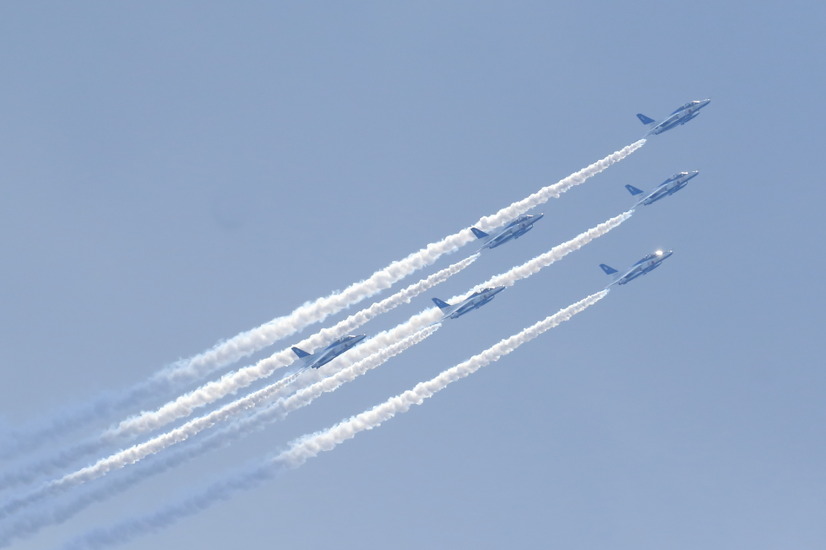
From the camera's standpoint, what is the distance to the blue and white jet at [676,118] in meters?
148

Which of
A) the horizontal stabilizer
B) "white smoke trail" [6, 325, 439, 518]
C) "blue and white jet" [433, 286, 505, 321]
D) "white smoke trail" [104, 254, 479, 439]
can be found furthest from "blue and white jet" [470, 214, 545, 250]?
"white smoke trail" [6, 325, 439, 518]

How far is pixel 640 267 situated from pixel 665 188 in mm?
11301

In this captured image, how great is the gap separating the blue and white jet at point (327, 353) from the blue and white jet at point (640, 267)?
3005cm

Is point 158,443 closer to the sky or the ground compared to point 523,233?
closer to the ground

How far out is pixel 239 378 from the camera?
117 m

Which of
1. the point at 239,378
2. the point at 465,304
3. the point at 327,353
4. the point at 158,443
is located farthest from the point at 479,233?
the point at 158,443

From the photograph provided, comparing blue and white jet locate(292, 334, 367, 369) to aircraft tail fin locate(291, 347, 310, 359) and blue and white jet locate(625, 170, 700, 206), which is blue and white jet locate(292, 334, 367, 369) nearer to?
aircraft tail fin locate(291, 347, 310, 359)

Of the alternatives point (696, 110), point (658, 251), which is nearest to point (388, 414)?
point (658, 251)

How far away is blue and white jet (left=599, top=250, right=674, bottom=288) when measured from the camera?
449 feet

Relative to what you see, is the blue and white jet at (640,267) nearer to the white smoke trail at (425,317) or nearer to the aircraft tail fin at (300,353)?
the white smoke trail at (425,317)

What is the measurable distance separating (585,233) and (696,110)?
966 inches

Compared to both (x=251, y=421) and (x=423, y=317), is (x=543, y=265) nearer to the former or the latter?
(x=423, y=317)

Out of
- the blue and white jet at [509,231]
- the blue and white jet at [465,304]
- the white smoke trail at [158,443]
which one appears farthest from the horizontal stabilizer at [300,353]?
the blue and white jet at [509,231]

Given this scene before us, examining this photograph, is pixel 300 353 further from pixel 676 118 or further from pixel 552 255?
pixel 676 118
